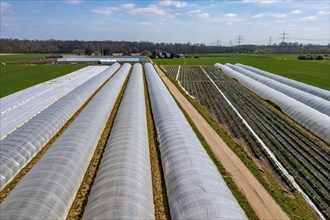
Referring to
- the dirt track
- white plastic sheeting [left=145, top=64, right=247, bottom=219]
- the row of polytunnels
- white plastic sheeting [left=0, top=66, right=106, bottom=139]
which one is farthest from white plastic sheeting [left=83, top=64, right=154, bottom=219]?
white plastic sheeting [left=0, top=66, right=106, bottom=139]

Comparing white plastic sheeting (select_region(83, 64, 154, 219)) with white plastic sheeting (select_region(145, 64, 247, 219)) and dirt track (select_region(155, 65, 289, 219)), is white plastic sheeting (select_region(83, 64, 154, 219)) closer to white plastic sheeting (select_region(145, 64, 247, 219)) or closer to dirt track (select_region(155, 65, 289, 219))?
white plastic sheeting (select_region(145, 64, 247, 219))

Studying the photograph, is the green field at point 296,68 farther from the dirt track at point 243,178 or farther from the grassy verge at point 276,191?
the grassy verge at point 276,191

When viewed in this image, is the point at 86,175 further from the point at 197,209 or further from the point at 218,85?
the point at 218,85

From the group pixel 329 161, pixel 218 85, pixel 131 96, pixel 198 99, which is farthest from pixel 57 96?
pixel 329 161

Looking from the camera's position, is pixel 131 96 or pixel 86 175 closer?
pixel 86 175

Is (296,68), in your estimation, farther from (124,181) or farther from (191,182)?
(124,181)

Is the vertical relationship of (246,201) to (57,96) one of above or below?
below

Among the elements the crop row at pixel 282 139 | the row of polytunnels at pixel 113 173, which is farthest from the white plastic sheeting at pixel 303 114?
the row of polytunnels at pixel 113 173
